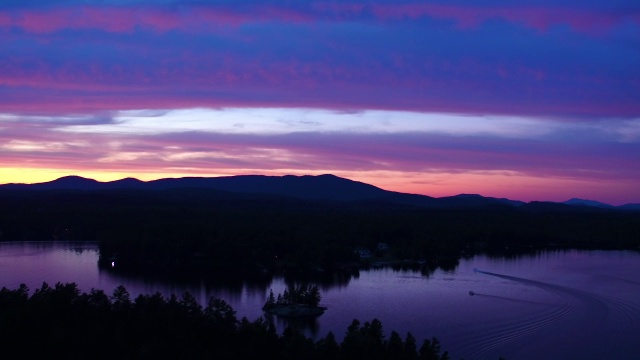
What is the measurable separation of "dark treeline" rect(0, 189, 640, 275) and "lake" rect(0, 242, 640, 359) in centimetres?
188

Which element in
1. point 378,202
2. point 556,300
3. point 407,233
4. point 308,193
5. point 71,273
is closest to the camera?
point 556,300

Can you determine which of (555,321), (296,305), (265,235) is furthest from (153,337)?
(265,235)

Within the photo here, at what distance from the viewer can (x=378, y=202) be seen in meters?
74.6

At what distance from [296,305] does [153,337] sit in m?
7.31

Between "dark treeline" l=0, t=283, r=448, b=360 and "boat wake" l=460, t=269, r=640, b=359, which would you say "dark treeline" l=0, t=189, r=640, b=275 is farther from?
"dark treeline" l=0, t=283, r=448, b=360

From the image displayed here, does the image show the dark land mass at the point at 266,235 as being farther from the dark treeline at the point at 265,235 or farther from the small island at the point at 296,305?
the small island at the point at 296,305

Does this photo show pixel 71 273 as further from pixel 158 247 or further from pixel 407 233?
pixel 407 233

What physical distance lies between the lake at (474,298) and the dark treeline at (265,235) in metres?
1.88

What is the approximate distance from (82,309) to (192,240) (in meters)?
17.2

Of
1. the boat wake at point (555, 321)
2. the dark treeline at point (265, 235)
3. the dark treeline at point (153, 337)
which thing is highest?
the dark treeline at point (265, 235)

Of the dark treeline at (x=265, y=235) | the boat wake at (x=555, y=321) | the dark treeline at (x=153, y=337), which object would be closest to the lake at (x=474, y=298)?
the boat wake at (x=555, y=321)

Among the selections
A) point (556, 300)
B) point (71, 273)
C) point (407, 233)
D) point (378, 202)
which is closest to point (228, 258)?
point (71, 273)

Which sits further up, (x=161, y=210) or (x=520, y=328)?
(x=161, y=210)

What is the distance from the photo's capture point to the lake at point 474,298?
15367mm
